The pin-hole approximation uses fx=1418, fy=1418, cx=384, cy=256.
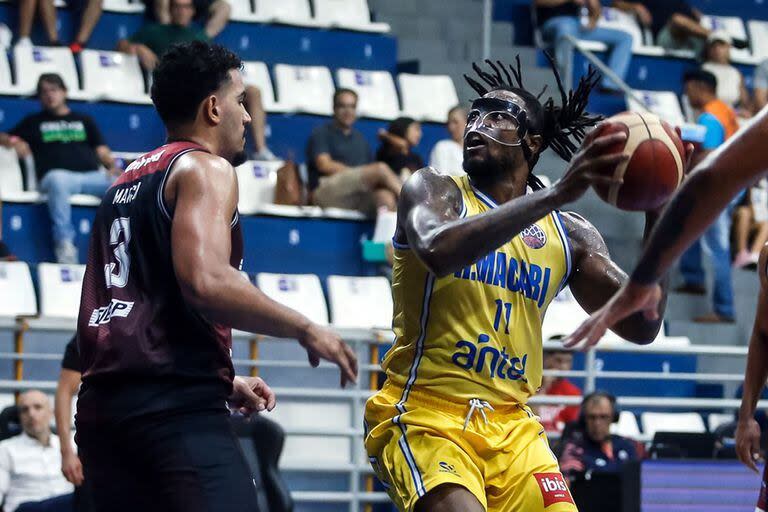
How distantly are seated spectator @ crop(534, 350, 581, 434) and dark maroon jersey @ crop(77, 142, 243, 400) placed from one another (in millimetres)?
6041

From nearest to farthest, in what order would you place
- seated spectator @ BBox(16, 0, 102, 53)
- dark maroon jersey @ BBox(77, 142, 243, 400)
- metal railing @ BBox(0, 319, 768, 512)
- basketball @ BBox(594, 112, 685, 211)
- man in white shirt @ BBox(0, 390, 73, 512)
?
basketball @ BBox(594, 112, 685, 211), dark maroon jersey @ BBox(77, 142, 243, 400), man in white shirt @ BBox(0, 390, 73, 512), metal railing @ BBox(0, 319, 768, 512), seated spectator @ BBox(16, 0, 102, 53)

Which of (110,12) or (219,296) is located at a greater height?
(110,12)

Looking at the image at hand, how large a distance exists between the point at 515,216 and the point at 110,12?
9.53 m

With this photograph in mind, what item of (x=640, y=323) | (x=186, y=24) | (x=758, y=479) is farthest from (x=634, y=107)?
(x=640, y=323)

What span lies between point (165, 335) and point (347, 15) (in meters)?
10.4

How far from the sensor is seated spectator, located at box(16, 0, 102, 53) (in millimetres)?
12211

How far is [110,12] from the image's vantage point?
1280cm

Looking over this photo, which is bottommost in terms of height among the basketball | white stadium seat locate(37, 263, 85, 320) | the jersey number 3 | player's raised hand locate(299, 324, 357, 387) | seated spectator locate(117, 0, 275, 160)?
white stadium seat locate(37, 263, 85, 320)

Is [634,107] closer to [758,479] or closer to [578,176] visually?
[758,479]

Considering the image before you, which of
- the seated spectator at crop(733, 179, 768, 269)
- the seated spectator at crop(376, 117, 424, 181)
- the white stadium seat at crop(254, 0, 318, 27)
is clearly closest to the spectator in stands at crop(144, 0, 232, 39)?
the white stadium seat at crop(254, 0, 318, 27)

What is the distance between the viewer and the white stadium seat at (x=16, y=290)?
9.81 metres

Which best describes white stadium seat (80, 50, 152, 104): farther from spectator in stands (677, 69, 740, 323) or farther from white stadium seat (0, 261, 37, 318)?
spectator in stands (677, 69, 740, 323)

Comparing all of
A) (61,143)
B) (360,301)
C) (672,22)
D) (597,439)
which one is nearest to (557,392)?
(597,439)

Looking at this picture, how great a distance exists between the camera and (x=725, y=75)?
47.3 feet
